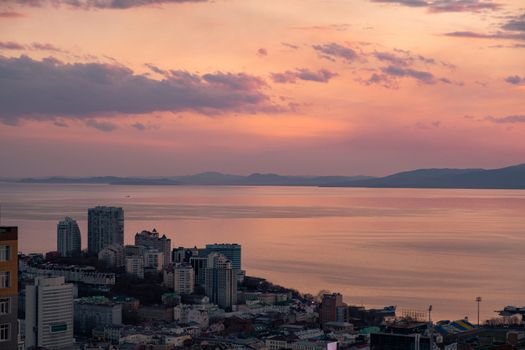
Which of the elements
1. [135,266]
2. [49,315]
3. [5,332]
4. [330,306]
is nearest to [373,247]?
[135,266]

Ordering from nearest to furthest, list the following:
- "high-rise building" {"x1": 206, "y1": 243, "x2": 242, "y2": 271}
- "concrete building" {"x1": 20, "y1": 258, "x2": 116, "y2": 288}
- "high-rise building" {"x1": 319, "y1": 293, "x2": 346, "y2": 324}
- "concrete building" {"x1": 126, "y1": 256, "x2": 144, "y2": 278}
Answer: "high-rise building" {"x1": 319, "y1": 293, "x2": 346, "y2": 324}, "concrete building" {"x1": 20, "y1": 258, "x2": 116, "y2": 288}, "concrete building" {"x1": 126, "y1": 256, "x2": 144, "y2": 278}, "high-rise building" {"x1": 206, "y1": 243, "x2": 242, "y2": 271}

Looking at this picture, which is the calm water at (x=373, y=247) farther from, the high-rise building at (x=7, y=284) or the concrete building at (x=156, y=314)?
the high-rise building at (x=7, y=284)

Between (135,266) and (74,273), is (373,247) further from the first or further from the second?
(74,273)

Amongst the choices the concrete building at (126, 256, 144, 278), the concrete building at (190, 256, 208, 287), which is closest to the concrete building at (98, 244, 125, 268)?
the concrete building at (126, 256, 144, 278)

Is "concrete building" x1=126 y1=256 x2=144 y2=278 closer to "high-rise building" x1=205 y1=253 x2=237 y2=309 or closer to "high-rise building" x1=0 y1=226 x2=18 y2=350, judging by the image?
"high-rise building" x1=205 y1=253 x2=237 y2=309

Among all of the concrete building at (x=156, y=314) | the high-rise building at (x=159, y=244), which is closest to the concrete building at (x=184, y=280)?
the concrete building at (x=156, y=314)

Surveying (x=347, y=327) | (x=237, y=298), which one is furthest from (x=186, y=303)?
(x=347, y=327)

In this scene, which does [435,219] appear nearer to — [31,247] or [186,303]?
[31,247]
